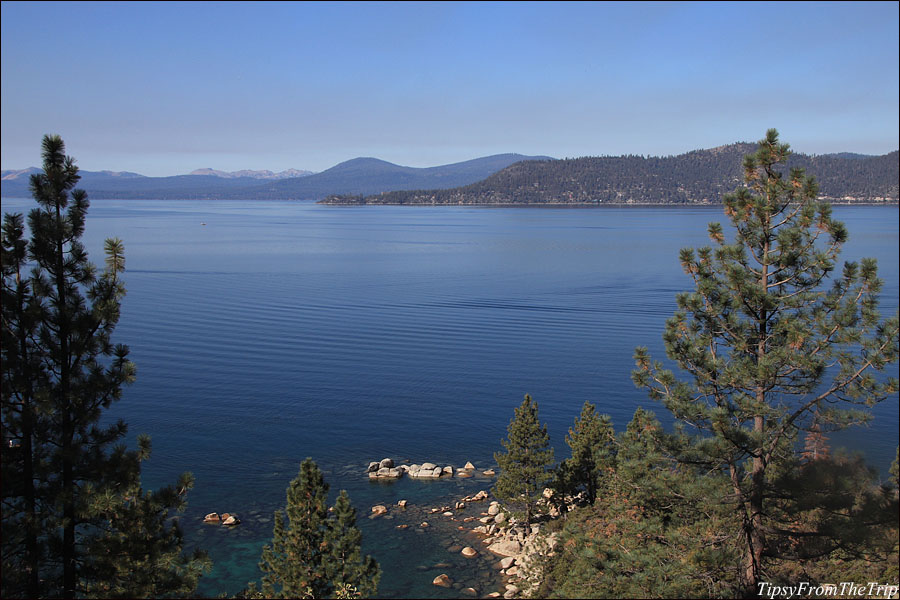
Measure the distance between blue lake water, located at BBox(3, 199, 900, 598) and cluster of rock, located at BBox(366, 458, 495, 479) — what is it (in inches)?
17.2

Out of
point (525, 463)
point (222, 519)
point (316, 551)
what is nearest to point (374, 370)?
point (222, 519)

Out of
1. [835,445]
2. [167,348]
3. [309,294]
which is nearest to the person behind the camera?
[835,445]

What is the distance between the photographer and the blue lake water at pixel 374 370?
63.6 ft

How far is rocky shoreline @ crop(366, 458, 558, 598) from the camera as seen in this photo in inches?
587

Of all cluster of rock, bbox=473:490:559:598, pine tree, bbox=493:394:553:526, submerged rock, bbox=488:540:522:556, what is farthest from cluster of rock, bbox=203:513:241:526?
pine tree, bbox=493:394:553:526

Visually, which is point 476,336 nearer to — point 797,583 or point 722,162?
point 797,583

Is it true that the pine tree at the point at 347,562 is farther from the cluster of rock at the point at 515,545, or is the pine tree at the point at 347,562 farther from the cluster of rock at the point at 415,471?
the cluster of rock at the point at 415,471

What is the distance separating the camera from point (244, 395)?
91.0ft

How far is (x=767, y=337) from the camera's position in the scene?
8.22m

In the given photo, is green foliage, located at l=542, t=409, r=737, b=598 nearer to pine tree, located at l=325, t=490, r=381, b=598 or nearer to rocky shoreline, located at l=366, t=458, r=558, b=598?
pine tree, located at l=325, t=490, r=381, b=598

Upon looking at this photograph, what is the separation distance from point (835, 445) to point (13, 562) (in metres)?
10.1

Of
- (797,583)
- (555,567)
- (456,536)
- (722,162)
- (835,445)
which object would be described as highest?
(722,162)

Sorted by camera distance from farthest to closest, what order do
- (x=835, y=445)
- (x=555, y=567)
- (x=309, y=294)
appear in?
1. (x=309, y=294)
2. (x=555, y=567)
3. (x=835, y=445)

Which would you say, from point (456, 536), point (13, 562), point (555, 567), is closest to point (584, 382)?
point (456, 536)
